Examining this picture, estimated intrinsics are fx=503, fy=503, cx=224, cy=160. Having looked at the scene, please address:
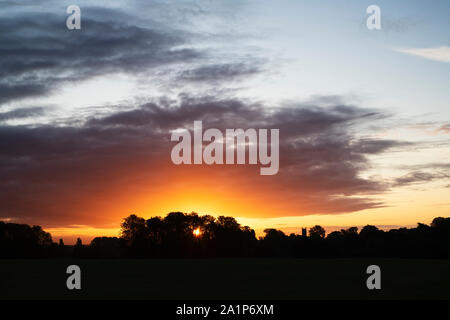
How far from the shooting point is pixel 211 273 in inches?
2805

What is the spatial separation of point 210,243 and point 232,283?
110 metres

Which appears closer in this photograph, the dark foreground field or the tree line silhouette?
the dark foreground field

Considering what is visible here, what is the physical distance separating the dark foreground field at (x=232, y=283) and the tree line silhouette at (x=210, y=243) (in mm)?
57500

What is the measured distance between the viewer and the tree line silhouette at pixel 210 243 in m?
132

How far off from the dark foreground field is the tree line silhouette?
57.5 metres

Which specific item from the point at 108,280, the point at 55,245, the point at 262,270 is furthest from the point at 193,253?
the point at 108,280

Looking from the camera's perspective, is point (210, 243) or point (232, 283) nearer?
point (232, 283)

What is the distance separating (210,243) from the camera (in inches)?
6609

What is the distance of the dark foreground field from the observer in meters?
49.4

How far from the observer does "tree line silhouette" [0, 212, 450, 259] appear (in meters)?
132

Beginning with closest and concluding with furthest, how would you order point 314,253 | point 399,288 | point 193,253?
1. point 399,288
2. point 314,253
3. point 193,253

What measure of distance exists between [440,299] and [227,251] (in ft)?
382

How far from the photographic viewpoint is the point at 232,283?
59312mm
